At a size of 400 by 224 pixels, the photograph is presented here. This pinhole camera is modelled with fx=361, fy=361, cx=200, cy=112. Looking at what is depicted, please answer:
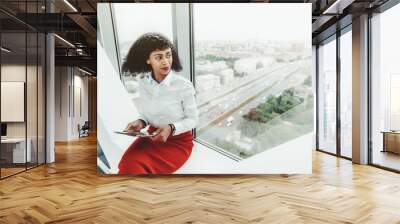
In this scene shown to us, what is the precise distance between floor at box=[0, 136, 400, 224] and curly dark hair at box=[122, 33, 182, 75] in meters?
1.83

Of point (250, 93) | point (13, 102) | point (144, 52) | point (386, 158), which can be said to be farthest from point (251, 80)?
point (13, 102)

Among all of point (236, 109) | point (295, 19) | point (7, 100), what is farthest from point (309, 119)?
point (7, 100)

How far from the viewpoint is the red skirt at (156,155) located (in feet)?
19.6

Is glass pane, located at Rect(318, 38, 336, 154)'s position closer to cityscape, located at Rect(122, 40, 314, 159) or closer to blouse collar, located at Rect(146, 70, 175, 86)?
cityscape, located at Rect(122, 40, 314, 159)

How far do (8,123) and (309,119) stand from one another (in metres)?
5.33

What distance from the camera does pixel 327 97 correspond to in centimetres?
1015

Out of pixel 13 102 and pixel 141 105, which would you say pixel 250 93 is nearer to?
pixel 141 105

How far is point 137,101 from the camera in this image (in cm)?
594

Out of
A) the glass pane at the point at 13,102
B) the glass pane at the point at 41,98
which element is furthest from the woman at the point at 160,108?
the glass pane at the point at 41,98

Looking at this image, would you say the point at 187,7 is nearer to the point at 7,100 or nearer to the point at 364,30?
the point at 7,100

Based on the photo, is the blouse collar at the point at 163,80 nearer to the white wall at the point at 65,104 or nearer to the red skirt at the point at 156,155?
the red skirt at the point at 156,155

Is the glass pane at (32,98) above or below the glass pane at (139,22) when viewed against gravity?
below

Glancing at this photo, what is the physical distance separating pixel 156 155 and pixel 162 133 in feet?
1.28

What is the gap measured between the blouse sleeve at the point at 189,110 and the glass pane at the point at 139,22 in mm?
918
